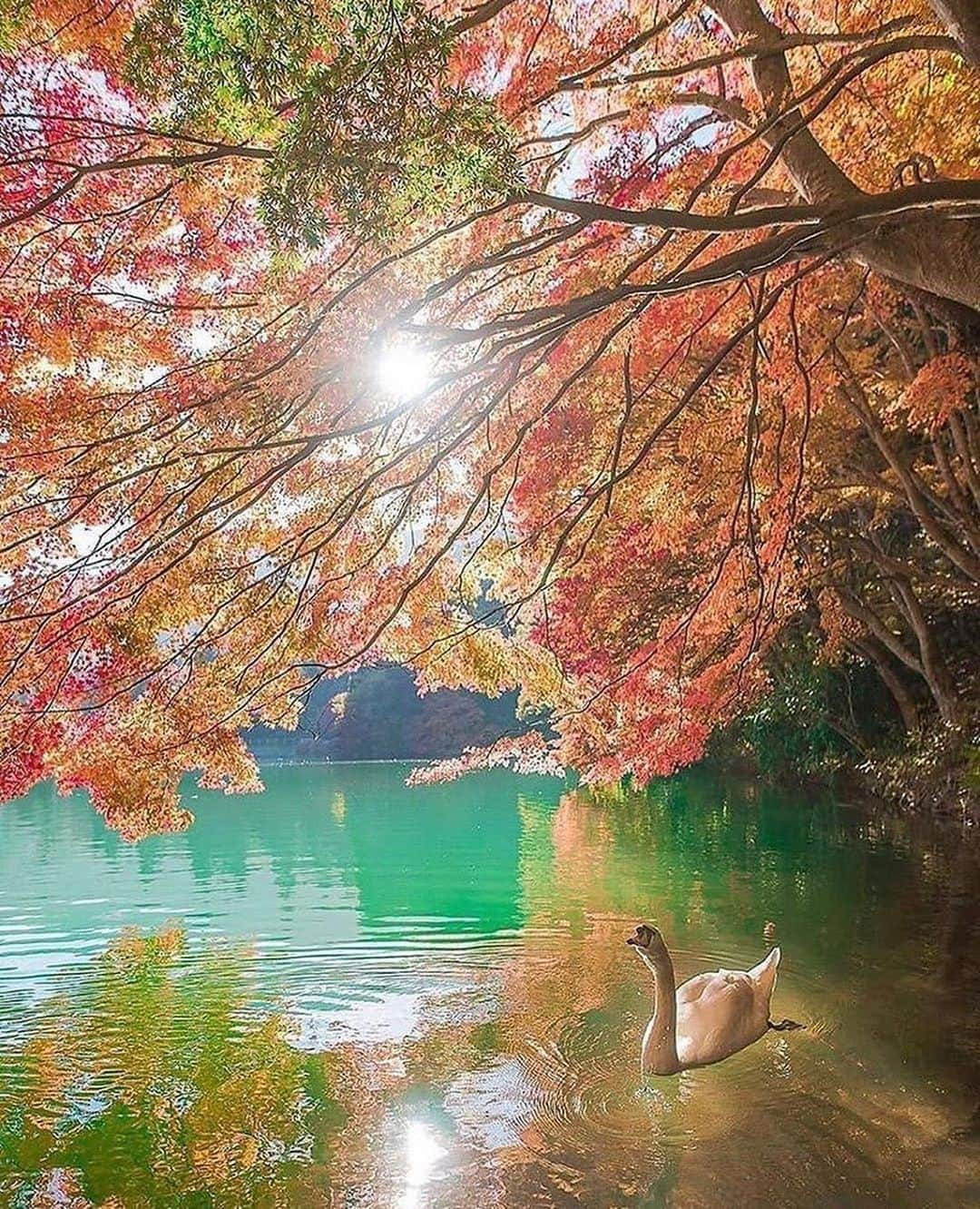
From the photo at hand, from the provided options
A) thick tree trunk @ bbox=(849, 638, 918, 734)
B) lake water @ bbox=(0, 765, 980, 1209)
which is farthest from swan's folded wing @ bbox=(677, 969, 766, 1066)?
thick tree trunk @ bbox=(849, 638, 918, 734)

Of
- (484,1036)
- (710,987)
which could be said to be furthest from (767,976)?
(484,1036)

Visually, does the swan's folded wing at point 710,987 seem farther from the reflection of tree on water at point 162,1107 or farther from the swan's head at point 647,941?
the reflection of tree on water at point 162,1107

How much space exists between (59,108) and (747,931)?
7.51 metres

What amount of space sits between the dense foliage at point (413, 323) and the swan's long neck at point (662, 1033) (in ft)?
5.80

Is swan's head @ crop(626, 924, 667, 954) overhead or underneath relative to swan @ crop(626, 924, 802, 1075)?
overhead

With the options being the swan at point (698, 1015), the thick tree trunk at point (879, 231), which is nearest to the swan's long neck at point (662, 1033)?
the swan at point (698, 1015)

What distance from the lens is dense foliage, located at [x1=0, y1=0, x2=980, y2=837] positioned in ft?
8.72

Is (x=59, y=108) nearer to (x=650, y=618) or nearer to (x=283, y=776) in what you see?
(x=650, y=618)

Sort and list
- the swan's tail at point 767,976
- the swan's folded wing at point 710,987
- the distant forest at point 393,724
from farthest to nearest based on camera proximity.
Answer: the distant forest at point 393,724 → the swan's tail at point 767,976 → the swan's folded wing at point 710,987

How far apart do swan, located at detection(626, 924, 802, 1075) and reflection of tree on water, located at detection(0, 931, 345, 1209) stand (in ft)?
5.31

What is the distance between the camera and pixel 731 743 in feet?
75.6

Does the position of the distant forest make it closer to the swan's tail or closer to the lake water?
the lake water

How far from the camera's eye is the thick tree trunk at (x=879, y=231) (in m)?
3.54

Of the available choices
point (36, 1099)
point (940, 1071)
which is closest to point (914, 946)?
point (940, 1071)
